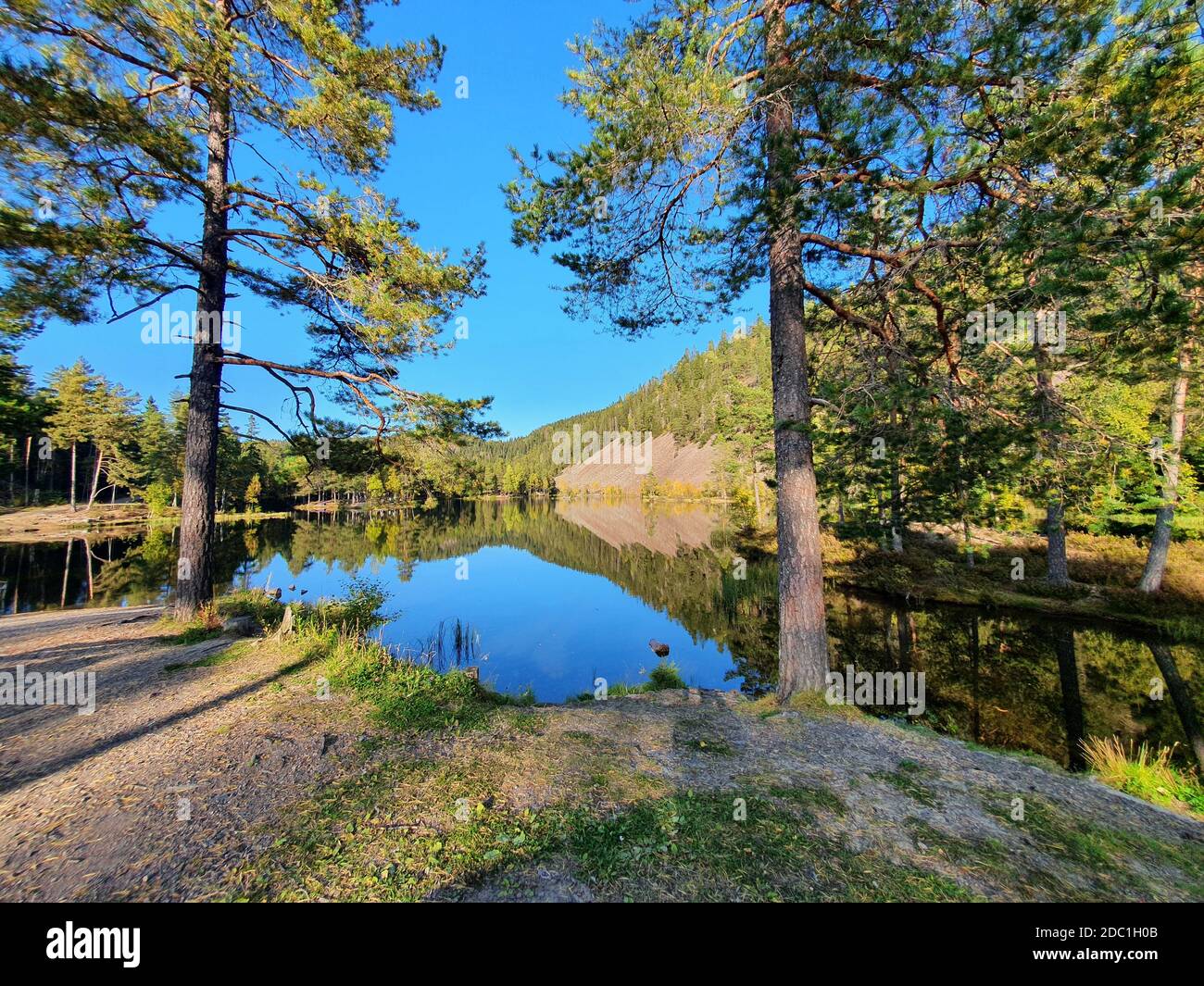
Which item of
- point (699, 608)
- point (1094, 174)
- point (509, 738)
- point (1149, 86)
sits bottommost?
point (699, 608)

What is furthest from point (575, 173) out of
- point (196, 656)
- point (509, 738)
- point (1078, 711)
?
point (1078, 711)

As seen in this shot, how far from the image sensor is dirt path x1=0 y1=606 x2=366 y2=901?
9.47 ft

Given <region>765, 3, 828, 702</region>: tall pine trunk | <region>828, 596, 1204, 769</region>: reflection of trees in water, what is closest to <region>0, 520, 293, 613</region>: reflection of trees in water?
<region>765, 3, 828, 702</region>: tall pine trunk

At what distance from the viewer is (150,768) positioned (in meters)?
4.10

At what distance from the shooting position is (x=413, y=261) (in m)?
7.71

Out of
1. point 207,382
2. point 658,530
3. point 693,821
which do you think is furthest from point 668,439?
point 693,821

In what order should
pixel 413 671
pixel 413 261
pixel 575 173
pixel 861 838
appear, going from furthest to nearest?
1. pixel 413 261
2. pixel 413 671
3. pixel 575 173
4. pixel 861 838

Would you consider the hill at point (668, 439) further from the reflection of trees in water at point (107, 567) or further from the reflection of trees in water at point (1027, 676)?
the reflection of trees in water at point (107, 567)

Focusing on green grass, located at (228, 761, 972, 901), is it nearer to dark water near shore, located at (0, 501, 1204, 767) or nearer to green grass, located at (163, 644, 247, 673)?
green grass, located at (163, 644, 247, 673)

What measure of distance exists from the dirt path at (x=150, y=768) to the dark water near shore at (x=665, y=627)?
4978 millimetres

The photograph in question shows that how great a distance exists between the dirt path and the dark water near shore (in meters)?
4.98

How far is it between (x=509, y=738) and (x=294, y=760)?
2.16 metres

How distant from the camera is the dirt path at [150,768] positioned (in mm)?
2887
